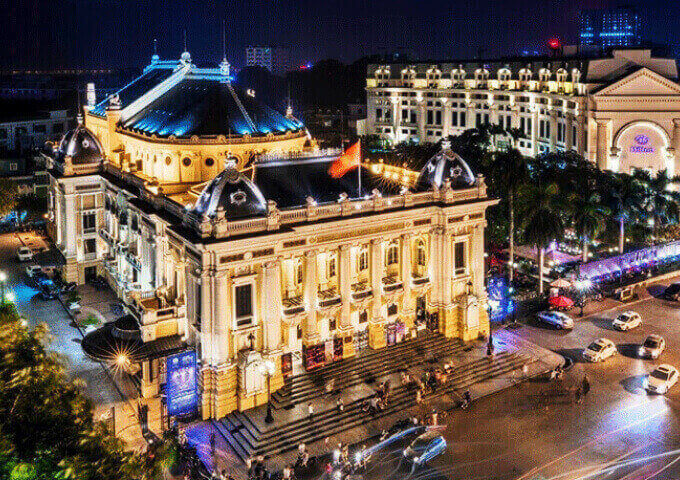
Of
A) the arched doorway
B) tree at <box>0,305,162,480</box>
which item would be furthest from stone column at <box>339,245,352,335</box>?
the arched doorway

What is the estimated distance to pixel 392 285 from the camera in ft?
172

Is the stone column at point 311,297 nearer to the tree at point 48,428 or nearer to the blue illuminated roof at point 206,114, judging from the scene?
the blue illuminated roof at point 206,114

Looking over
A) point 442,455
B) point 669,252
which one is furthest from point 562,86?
point 442,455

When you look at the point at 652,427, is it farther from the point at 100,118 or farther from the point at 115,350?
the point at 100,118

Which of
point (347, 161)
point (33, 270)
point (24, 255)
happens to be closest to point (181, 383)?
point (347, 161)

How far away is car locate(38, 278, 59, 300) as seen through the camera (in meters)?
64.8

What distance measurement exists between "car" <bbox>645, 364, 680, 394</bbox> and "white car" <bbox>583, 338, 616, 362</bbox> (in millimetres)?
4459

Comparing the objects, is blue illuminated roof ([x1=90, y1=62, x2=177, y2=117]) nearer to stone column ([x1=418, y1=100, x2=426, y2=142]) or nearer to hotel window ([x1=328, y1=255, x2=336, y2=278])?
hotel window ([x1=328, y1=255, x2=336, y2=278])

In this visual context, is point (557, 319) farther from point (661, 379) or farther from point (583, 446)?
point (583, 446)

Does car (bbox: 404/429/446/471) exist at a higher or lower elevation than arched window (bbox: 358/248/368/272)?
lower

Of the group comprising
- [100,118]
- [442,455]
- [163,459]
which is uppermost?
[100,118]

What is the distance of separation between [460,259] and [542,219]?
13.2m

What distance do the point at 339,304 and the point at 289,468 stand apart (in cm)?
1380

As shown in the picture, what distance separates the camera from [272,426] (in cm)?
4309
